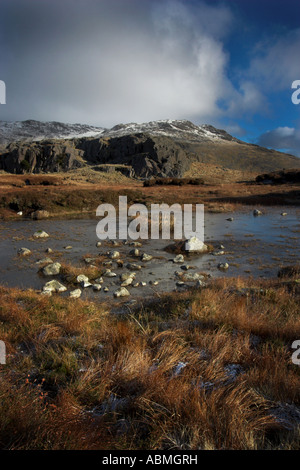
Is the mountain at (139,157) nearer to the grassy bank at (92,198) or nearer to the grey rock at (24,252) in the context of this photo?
the grassy bank at (92,198)

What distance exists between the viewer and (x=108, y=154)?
92.5 m

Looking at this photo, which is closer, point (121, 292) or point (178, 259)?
point (121, 292)

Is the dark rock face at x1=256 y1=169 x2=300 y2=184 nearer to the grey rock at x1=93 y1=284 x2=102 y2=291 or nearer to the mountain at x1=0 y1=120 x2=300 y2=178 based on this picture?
the mountain at x1=0 y1=120 x2=300 y2=178

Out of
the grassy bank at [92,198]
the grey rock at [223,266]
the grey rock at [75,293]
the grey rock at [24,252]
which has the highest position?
the grassy bank at [92,198]

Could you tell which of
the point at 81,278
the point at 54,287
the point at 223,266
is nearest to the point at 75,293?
the point at 54,287

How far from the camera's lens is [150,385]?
2.87 m

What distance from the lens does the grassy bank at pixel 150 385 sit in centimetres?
221

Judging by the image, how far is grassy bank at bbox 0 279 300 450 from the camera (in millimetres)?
2211

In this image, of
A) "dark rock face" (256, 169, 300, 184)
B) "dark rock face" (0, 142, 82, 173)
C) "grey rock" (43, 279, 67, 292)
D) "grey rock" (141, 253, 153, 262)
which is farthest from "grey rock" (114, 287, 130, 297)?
"dark rock face" (0, 142, 82, 173)

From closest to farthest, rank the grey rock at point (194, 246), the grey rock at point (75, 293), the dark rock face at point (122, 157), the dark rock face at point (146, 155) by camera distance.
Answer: the grey rock at point (75, 293)
the grey rock at point (194, 246)
the dark rock face at point (146, 155)
the dark rock face at point (122, 157)

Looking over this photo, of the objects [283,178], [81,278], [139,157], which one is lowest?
[81,278]

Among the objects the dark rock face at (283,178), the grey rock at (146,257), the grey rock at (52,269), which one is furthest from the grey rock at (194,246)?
the dark rock face at (283,178)

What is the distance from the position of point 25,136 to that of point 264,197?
199554 mm

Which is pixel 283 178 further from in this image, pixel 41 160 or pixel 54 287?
pixel 41 160
